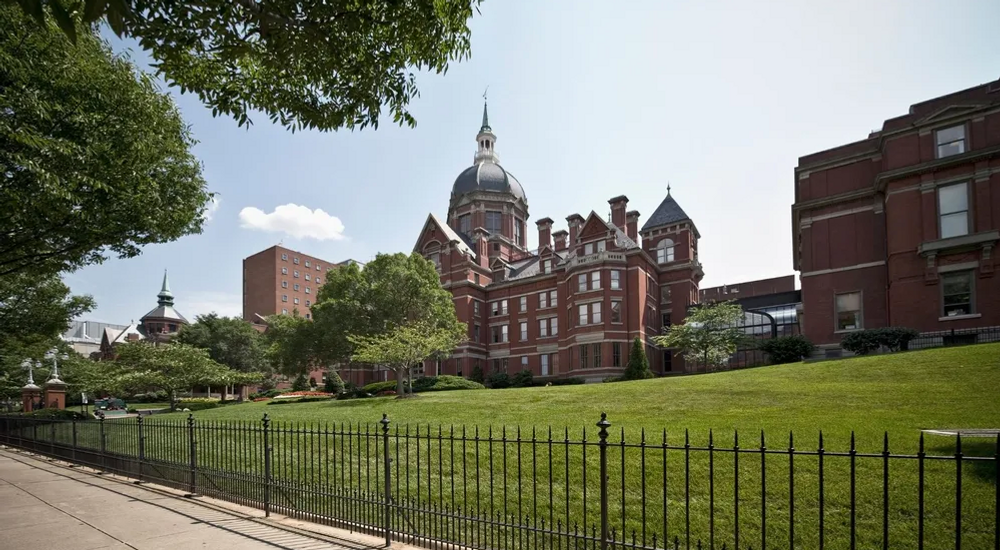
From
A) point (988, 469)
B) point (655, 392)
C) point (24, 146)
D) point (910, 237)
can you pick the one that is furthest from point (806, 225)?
point (24, 146)

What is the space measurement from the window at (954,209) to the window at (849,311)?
5781 mm

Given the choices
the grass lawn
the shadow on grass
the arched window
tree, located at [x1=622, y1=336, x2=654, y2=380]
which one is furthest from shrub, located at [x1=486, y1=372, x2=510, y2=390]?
the shadow on grass

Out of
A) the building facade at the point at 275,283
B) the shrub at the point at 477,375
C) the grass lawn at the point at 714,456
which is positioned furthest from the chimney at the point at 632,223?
the building facade at the point at 275,283

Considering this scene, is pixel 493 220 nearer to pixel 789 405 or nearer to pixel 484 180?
pixel 484 180

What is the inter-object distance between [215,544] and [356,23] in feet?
24.1

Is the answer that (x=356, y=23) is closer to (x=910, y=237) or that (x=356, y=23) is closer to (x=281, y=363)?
(x=910, y=237)

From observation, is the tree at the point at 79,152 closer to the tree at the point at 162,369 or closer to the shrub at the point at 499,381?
the tree at the point at 162,369

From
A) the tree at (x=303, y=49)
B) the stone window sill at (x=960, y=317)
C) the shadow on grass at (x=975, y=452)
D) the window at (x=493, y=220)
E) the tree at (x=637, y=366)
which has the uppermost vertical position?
the window at (x=493, y=220)

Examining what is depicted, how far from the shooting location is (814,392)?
16.6 m

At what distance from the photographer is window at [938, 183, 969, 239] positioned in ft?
86.0

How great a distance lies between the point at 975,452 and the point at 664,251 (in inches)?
1539

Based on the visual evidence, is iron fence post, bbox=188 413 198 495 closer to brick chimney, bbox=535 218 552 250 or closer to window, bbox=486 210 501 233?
brick chimney, bbox=535 218 552 250

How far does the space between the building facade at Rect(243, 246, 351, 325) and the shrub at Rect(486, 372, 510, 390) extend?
53.5 meters

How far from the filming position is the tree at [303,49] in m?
5.80
